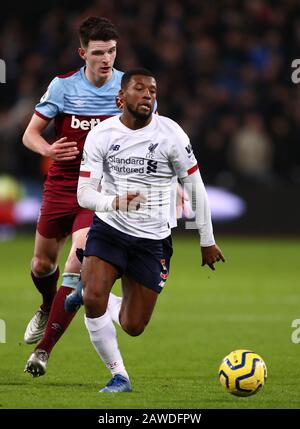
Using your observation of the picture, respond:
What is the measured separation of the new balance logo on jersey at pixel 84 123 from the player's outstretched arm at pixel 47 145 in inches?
6.0

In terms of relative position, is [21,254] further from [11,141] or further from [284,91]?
[284,91]

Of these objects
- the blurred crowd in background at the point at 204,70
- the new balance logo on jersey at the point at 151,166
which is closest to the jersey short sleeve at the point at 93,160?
the new balance logo on jersey at the point at 151,166

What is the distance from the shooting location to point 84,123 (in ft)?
26.5

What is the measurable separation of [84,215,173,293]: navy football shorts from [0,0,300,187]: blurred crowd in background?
37.4 feet

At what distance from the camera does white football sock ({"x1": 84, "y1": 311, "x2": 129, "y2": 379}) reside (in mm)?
7121

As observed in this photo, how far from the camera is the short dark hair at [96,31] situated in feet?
25.7

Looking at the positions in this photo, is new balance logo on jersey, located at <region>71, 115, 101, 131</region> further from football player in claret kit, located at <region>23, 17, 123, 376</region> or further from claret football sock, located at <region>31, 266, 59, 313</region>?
claret football sock, located at <region>31, 266, 59, 313</region>

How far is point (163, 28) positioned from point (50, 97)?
41.5ft

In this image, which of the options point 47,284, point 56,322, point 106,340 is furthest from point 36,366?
point 47,284

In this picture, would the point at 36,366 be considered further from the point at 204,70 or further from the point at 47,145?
the point at 204,70

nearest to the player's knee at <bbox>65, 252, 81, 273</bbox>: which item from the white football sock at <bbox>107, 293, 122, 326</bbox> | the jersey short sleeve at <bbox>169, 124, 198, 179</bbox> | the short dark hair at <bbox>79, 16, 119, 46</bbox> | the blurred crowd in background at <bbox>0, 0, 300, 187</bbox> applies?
the white football sock at <bbox>107, 293, 122, 326</bbox>

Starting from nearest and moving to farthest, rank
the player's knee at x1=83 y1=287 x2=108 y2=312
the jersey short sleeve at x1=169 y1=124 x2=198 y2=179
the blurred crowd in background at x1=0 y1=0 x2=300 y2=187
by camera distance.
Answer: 1. the player's knee at x1=83 y1=287 x2=108 y2=312
2. the jersey short sleeve at x1=169 y1=124 x2=198 y2=179
3. the blurred crowd in background at x1=0 y1=0 x2=300 y2=187

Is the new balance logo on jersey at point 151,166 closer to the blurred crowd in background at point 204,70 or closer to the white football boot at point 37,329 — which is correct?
the white football boot at point 37,329

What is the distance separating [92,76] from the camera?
8094 mm
